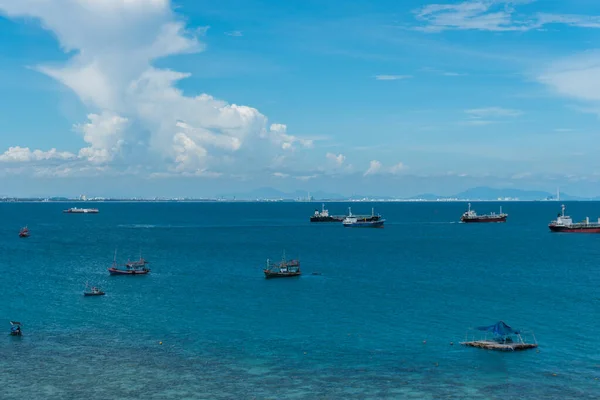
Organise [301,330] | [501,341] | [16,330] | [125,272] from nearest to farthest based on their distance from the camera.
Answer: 1. [501,341]
2. [16,330]
3. [301,330]
4. [125,272]

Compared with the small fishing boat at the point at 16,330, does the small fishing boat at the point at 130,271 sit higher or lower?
higher

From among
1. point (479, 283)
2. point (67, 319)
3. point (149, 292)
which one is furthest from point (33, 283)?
point (479, 283)

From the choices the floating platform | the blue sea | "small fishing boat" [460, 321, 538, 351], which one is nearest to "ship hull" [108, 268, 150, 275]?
the blue sea

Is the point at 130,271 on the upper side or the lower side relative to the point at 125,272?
upper

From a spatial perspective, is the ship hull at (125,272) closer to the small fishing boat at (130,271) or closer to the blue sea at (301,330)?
the small fishing boat at (130,271)

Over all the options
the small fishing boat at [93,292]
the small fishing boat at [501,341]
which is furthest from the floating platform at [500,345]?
the small fishing boat at [93,292]

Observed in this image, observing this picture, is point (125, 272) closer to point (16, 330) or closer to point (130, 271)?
point (130, 271)

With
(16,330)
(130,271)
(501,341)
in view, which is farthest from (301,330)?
(130,271)
